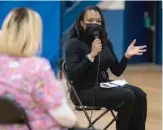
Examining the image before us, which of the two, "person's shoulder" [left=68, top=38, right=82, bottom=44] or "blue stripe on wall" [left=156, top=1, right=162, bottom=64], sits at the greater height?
"person's shoulder" [left=68, top=38, right=82, bottom=44]

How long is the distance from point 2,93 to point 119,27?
883 centimetres

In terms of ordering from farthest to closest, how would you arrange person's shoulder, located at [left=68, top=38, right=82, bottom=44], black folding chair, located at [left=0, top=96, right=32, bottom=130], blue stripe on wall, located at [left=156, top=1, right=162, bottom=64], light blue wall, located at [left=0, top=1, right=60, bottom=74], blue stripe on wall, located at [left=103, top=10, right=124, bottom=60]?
blue stripe on wall, located at [left=156, top=1, right=162, bottom=64]
blue stripe on wall, located at [left=103, top=10, right=124, bottom=60]
light blue wall, located at [left=0, top=1, right=60, bottom=74]
person's shoulder, located at [left=68, top=38, right=82, bottom=44]
black folding chair, located at [left=0, top=96, right=32, bottom=130]

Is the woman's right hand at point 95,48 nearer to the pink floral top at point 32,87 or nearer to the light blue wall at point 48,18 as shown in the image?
the pink floral top at point 32,87

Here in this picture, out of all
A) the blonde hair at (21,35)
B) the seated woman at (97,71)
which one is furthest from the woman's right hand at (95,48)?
the blonde hair at (21,35)

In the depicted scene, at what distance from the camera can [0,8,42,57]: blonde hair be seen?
2.02 metres

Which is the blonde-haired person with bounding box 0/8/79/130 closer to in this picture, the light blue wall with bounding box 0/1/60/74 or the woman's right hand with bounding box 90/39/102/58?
the woman's right hand with bounding box 90/39/102/58

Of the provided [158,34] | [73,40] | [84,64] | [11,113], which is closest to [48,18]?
[73,40]

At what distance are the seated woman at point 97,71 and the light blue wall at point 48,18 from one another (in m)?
1.98

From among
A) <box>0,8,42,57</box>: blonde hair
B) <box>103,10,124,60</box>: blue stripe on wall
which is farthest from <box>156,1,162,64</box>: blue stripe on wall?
<box>0,8,42,57</box>: blonde hair

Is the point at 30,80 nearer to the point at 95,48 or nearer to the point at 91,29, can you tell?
the point at 95,48

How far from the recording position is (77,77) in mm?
3385

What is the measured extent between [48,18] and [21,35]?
3.53 metres

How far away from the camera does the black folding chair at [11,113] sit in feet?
6.32

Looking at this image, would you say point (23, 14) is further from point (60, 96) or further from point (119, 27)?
point (119, 27)
